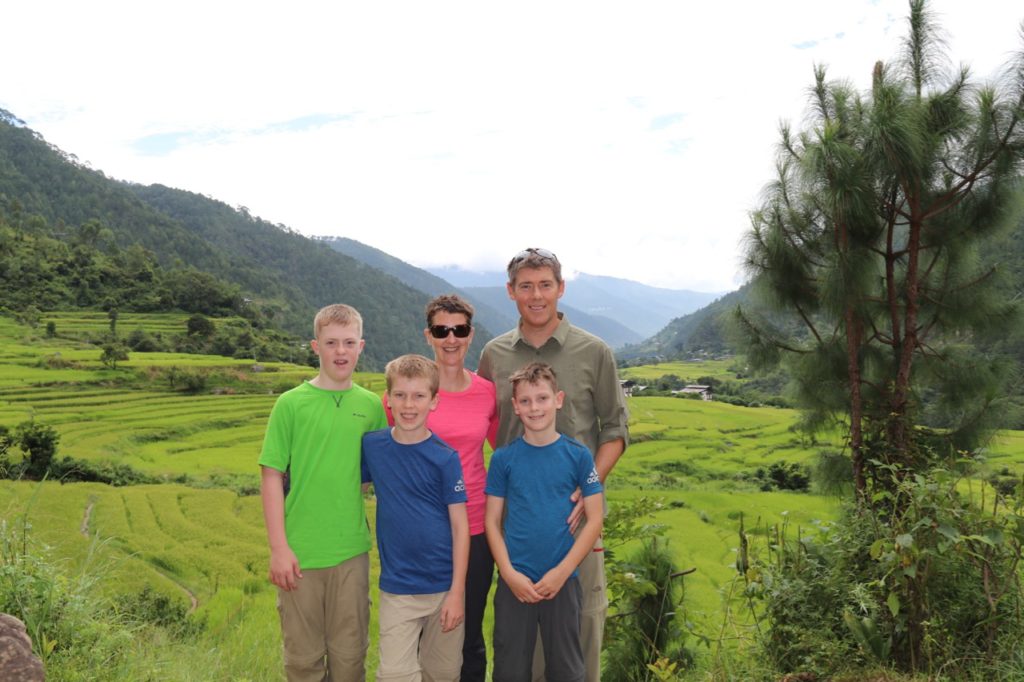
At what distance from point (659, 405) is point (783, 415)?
7.48 meters

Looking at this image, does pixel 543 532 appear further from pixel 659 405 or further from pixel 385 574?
pixel 659 405

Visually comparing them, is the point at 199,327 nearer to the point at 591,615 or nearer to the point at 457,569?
the point at 457,569

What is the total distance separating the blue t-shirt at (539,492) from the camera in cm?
246

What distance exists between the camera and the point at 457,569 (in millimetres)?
2479

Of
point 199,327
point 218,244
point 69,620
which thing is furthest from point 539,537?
point 218,244

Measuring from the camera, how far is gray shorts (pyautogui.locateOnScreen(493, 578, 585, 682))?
2.45m

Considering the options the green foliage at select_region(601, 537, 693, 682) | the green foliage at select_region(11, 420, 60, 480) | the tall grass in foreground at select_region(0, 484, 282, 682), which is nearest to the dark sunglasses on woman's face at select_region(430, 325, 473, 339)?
the green foliage at select_region(601, 537, 693, 682)

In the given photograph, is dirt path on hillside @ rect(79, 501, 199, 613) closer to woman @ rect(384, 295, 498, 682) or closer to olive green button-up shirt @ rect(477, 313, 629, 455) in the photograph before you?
woman @ rect(384, 295, 498, 682)

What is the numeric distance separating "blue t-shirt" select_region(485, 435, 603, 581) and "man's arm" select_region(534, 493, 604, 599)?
0.12 feet

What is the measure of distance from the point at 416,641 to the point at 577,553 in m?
0.73

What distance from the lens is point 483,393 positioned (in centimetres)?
277

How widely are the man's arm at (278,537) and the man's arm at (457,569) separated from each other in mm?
591

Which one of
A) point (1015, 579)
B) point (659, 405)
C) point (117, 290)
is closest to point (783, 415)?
point (659, 405)

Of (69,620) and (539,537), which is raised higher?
(539,537)
